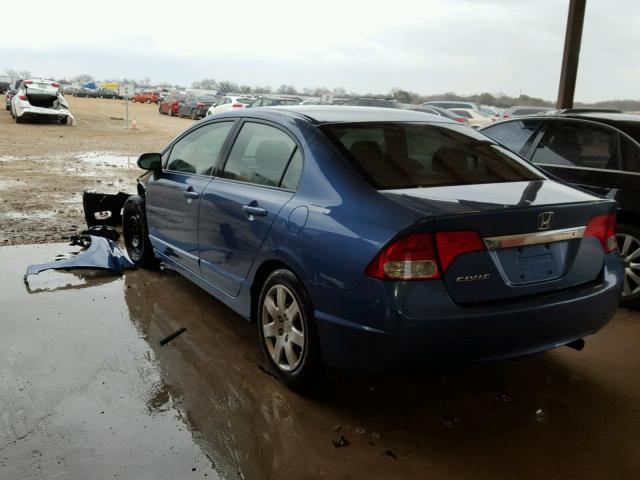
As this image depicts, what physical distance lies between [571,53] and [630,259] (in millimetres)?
5996

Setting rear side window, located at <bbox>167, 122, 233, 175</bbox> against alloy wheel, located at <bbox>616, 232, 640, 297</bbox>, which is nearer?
rear side window, located at <bbox>167, 122, 233, 175</bbox>

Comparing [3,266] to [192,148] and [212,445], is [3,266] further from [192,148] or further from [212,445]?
[212,445]

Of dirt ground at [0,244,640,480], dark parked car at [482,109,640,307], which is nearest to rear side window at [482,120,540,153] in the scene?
dark parked car at [482,109,640,307]

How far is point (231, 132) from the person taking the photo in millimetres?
4230

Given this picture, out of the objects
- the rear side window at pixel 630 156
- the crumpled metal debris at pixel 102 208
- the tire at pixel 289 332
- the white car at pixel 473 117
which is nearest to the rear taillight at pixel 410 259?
the tire at pixel 289 332

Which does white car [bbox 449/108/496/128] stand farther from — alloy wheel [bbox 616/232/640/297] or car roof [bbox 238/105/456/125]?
car roof [bbox 238/105/456/125]

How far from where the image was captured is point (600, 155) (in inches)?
204

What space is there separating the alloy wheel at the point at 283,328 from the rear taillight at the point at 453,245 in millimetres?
875

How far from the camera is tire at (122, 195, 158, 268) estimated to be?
5559 millimetres

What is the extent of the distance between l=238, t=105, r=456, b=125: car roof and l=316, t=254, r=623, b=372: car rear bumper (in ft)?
4.36

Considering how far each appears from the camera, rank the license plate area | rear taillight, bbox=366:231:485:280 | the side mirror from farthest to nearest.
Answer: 1. the side mirror
2. the license plate area
3. rear taillight, bbox=366:231:485:280

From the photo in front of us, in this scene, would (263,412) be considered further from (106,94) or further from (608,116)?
(106,94)

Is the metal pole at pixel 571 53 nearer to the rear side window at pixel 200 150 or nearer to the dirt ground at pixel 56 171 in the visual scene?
the rear side window at pixel 200 150

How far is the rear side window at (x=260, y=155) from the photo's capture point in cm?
361
